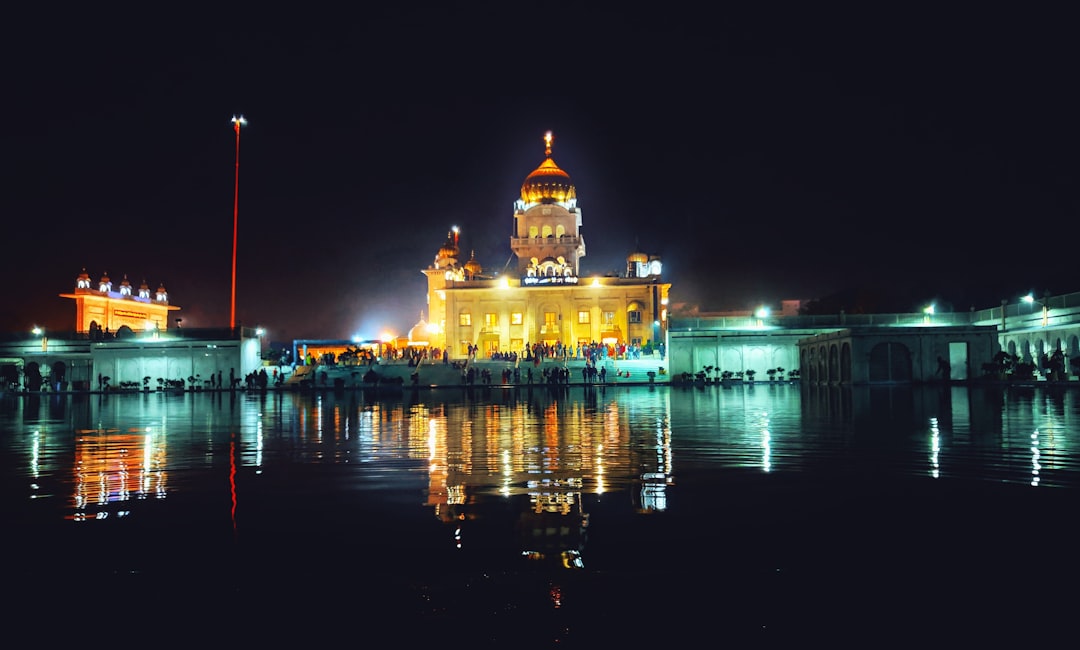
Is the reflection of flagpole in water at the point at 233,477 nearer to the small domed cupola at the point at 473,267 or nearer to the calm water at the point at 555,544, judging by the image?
the calm water at the point at 555,544

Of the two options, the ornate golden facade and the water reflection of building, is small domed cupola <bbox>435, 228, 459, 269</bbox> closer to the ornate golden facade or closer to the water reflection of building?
the ornate golden facade

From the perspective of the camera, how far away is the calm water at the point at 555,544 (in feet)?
14.9

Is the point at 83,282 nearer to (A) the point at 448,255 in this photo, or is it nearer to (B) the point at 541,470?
(A) the point at 448,255

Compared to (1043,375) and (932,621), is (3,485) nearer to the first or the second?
(932,621)

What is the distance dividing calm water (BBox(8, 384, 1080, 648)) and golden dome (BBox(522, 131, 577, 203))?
70177 millimetres

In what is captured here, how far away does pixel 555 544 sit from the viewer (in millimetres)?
6238

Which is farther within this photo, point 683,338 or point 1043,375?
point 683,338

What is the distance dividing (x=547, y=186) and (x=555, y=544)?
77.3 metres

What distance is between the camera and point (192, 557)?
6.04 meters

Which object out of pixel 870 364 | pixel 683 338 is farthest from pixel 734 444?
pixel 683 338

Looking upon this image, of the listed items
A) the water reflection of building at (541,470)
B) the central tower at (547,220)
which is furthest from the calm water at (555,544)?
the central tower at (547,220)

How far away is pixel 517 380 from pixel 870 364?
19341mm

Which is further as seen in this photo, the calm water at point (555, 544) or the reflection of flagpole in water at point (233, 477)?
the reflection of flagpole in water at point (233, 477)

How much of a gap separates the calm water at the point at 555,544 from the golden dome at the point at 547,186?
7018 centimetres
